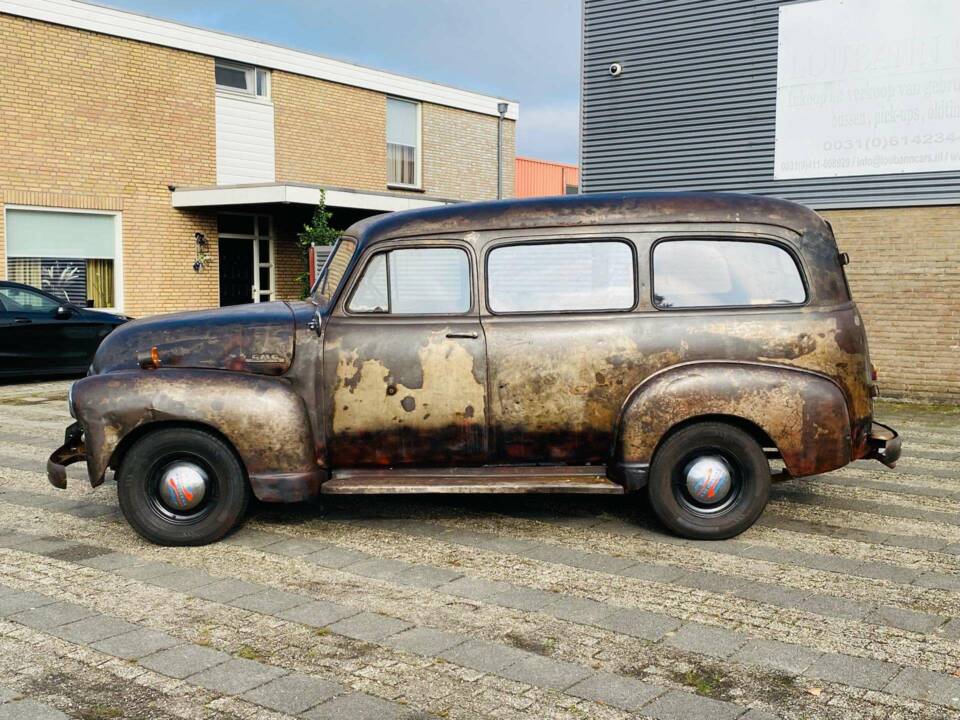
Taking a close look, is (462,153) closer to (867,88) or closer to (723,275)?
(867,88)

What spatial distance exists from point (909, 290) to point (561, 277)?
7950 mm

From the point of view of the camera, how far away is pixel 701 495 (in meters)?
6.18

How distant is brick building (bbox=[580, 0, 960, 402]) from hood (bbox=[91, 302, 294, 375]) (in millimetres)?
8968

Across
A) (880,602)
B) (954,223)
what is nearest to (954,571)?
(880,602)

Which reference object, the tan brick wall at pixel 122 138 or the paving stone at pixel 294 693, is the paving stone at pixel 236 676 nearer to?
the paving stone at pixel 294 693

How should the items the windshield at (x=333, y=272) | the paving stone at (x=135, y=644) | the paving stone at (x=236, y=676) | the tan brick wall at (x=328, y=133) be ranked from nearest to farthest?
1. the paving stone at (x=236, y=676)
2. the paving stone at (x=135, y=644)
3. the windshield at (x=333, y=272)
4. the tan brick wall at (x=328, y=133)

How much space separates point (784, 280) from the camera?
631cm

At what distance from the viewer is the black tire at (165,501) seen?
6043 mm

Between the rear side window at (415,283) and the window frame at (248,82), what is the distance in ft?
54.8

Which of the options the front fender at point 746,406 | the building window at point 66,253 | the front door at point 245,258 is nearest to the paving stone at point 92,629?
the front fender at point 746,406

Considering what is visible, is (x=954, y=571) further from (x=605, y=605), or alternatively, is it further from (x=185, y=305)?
(x=185, y=305)

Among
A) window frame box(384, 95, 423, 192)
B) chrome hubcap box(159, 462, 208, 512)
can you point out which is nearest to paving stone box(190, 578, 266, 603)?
chrome hubcap box(159, 462, 208, 512)

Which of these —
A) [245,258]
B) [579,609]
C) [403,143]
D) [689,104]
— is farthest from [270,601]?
[403,143]

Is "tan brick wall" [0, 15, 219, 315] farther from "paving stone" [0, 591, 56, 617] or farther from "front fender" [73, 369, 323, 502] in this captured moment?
"paving stone" [0, 591, 56, 617]
